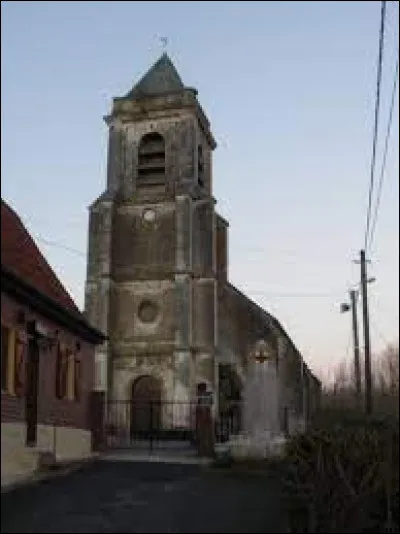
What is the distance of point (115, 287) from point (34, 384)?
67.5 ft

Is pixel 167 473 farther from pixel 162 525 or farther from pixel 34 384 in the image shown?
pixel 162 525

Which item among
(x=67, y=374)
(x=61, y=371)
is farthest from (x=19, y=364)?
(x=67, y=374)

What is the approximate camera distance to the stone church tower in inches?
1470

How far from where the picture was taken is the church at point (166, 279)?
123 ft

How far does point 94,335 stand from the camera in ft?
77.6

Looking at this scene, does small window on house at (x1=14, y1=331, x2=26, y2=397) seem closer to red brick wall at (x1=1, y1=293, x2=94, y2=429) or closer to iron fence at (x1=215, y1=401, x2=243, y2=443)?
red brick wall at (x1=1, y1=293, x2=94, y2=429)

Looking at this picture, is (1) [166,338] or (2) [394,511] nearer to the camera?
(2) [394,511]

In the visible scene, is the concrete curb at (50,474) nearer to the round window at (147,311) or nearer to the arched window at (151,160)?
the round window at (147,311)

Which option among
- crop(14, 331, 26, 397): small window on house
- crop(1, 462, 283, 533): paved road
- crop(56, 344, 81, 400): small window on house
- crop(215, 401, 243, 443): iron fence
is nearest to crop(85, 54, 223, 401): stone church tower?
crop(215, 401, 243, 443): iron fence

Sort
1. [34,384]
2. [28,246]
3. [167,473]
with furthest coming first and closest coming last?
1. [28,246]
2. [167,473]
3. [34,384]

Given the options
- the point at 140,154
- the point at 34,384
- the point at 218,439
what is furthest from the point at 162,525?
the point at 140,154

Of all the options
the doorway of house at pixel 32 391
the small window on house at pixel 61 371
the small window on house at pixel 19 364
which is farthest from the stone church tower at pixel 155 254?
the small window on house at pixel 19 364

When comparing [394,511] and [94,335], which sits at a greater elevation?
[94,335]

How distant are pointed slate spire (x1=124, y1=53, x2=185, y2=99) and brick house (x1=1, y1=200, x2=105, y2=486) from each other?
67.9 feet
